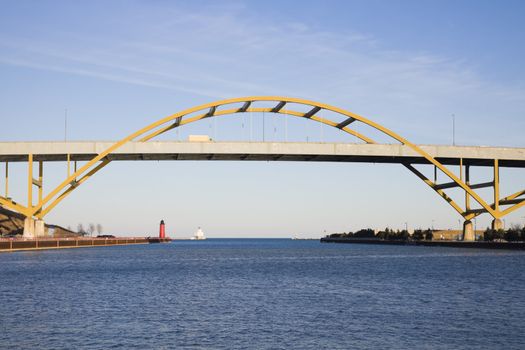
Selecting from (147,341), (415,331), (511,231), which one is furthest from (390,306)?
(511,231)

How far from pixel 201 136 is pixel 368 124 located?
817 inches

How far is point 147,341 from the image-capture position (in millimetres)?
21938

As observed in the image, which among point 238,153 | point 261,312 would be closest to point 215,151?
point 238,153

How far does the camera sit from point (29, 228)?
302 feet

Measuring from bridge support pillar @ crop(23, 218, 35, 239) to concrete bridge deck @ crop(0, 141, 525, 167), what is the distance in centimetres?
862

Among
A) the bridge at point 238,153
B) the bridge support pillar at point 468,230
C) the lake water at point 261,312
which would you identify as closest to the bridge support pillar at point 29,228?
the bridge at point 238,153

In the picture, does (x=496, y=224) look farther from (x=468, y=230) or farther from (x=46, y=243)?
(x=46, y=243)

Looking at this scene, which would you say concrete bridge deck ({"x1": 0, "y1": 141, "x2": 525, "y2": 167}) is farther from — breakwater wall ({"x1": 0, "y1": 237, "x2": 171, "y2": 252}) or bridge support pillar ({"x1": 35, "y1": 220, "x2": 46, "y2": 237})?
breakwater wall ({"x1": 0, "y1": 237, "x2": 171, "y2": 252})

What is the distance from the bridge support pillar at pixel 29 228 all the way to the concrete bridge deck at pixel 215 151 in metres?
8.62

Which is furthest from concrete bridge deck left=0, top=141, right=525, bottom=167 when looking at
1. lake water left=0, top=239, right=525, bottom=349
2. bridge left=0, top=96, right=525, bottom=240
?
lake water left=0, top=239, right=525, bottom=349

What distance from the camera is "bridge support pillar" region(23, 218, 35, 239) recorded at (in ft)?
299

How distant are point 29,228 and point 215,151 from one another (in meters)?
25.5

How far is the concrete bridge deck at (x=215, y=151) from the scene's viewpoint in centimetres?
9112

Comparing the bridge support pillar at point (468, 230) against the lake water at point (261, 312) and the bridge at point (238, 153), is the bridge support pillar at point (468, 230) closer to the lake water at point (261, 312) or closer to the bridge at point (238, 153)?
the bridge at point (238, 153)
